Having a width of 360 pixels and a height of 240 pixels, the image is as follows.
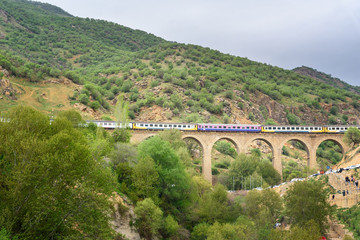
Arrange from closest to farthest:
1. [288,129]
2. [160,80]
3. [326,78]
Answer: [288,129]
[160,80]
[326,78]

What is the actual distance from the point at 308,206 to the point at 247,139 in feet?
92.5

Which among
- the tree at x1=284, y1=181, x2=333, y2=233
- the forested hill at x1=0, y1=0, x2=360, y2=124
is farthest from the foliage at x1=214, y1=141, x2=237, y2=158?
the tree at x1=284, y1=181, x2=333, y2=233

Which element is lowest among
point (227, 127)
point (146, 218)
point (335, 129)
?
point (146, 218)

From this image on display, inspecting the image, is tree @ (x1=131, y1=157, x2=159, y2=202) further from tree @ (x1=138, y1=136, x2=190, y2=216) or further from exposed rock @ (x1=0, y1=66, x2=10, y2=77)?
exposed rock @ (x1=0, y1=66, x2=10, y2=77)

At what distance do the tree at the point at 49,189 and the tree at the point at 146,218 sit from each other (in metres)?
6.68

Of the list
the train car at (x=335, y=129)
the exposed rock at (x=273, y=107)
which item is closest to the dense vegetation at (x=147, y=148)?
the exposed rock at (x=273, y=107)

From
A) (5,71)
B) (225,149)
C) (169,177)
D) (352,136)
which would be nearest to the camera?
(169,177)

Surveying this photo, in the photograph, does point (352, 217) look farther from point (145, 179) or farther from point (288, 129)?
point (288, 129)

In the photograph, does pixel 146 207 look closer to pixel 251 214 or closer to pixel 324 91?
pixel 251 214

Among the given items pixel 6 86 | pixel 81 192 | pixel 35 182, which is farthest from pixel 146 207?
pixel 6 86

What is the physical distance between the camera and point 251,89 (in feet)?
286

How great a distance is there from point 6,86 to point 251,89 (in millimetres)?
54964

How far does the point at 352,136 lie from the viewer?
164ft

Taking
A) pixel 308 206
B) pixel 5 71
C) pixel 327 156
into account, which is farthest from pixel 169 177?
pixel 327 156
